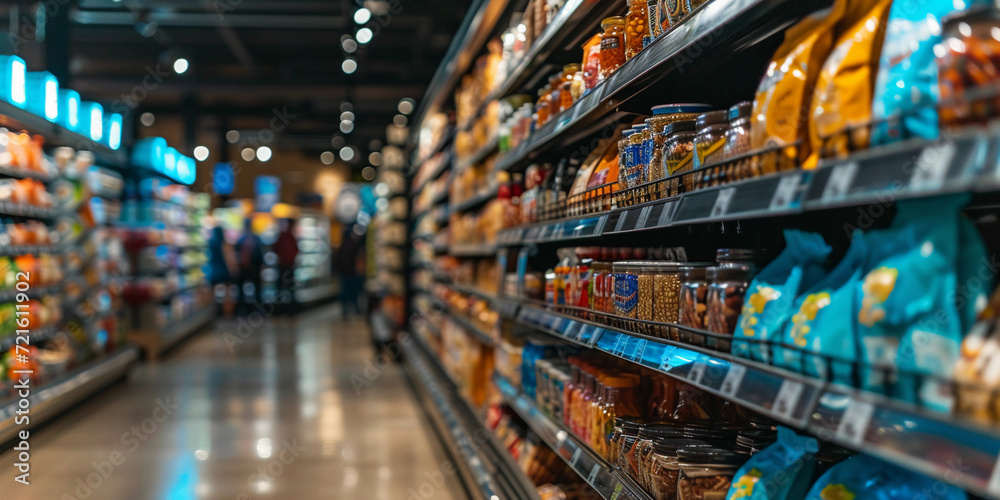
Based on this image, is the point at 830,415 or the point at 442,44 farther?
the point at 442,44

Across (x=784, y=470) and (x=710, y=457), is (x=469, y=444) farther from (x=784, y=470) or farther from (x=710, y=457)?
(x=784, y=470)

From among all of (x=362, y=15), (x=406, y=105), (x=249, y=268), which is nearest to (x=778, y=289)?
(x=362, y=15)

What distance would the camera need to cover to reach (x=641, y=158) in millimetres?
1856

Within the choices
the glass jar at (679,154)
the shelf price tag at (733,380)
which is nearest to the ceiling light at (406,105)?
the glass jar at (679,154)

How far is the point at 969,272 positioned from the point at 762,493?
1.81ft

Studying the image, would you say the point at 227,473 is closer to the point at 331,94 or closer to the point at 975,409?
the point at 975,409

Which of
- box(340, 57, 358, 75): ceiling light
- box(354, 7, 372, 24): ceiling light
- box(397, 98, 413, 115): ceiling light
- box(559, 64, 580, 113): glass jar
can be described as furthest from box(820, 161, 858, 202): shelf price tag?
box(397, 98, 413, 115): ceiling light

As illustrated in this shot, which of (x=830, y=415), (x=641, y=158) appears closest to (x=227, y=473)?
(x=641, y=158)

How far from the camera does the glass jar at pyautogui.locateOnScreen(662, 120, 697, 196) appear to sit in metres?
1.60

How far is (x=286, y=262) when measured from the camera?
13.7m

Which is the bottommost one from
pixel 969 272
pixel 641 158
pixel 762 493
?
pixel 762 493

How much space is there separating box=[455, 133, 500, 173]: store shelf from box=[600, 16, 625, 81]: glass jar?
63.1 inches

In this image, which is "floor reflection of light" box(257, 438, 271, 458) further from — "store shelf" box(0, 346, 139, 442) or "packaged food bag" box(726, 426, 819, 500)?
"packaged food bag" box(726, 426, 819, 500)

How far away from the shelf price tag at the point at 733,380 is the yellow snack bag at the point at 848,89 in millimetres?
343
